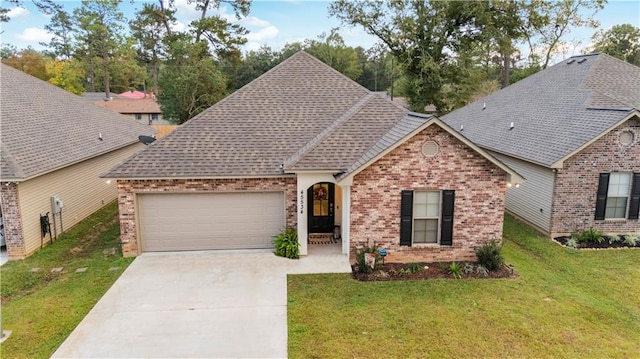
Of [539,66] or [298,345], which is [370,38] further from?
[298,345]

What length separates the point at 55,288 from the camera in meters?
9.42

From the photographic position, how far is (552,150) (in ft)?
43.2

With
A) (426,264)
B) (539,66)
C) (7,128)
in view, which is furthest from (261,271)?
(539,66)

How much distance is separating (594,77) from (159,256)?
1791 cm

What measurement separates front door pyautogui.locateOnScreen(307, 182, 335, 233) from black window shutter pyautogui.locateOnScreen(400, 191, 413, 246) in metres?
2.79

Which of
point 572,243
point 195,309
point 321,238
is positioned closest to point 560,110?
point 572,243

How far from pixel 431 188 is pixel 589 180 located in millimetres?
6030

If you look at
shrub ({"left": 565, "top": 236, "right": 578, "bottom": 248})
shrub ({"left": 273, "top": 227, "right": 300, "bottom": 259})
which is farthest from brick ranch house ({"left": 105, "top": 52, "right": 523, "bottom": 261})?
shrub ({"left": 565, "top": 236, "right": 578, "bottom": 248})

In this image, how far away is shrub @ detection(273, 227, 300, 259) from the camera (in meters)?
11.2

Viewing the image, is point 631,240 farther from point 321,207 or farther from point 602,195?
point 321,207

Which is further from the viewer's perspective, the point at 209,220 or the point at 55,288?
the point at 209,220

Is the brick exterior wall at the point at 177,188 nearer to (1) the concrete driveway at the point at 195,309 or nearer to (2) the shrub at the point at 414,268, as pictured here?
(1) the concrete driveway at the point at 195,309

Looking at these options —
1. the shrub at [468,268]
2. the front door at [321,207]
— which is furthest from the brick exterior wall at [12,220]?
the shrub at [468,268]

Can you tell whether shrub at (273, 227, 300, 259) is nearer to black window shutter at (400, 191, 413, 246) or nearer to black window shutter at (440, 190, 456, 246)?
black window shutter at (400, 191, 413, 246)
